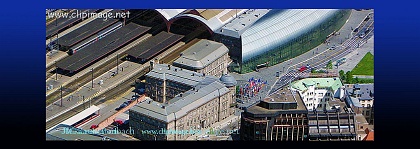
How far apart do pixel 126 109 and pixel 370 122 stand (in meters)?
4.92

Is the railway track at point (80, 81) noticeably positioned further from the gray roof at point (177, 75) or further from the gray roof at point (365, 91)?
the gray roof at point (365, 91)

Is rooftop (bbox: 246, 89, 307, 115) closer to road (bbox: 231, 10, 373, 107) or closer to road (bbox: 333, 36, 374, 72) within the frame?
road (bbox: 231, 10, 373, 107)

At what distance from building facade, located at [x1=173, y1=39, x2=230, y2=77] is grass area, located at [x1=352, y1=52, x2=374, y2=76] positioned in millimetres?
2626

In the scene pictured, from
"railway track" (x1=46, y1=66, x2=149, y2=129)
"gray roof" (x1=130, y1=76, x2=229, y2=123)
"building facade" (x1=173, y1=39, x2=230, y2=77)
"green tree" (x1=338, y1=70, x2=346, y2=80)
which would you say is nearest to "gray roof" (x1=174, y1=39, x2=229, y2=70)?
"building facade" (x1=173, y1=39, x2=230, y2=77)

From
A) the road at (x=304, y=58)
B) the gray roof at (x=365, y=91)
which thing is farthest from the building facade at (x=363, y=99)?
the road at (x=304, y=58)

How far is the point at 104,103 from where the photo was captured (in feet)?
106

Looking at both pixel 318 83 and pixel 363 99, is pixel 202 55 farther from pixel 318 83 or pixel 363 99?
pixel 363 99

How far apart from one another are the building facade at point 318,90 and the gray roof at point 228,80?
3.99 ft

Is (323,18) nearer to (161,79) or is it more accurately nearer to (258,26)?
(258,26)

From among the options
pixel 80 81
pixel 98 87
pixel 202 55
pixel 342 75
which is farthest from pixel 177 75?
pixel 342 75

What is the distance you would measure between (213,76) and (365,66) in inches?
121

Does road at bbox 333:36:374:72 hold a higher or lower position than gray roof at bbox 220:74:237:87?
higher

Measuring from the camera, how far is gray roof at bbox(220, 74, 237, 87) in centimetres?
3203

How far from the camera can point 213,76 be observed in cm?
3228
